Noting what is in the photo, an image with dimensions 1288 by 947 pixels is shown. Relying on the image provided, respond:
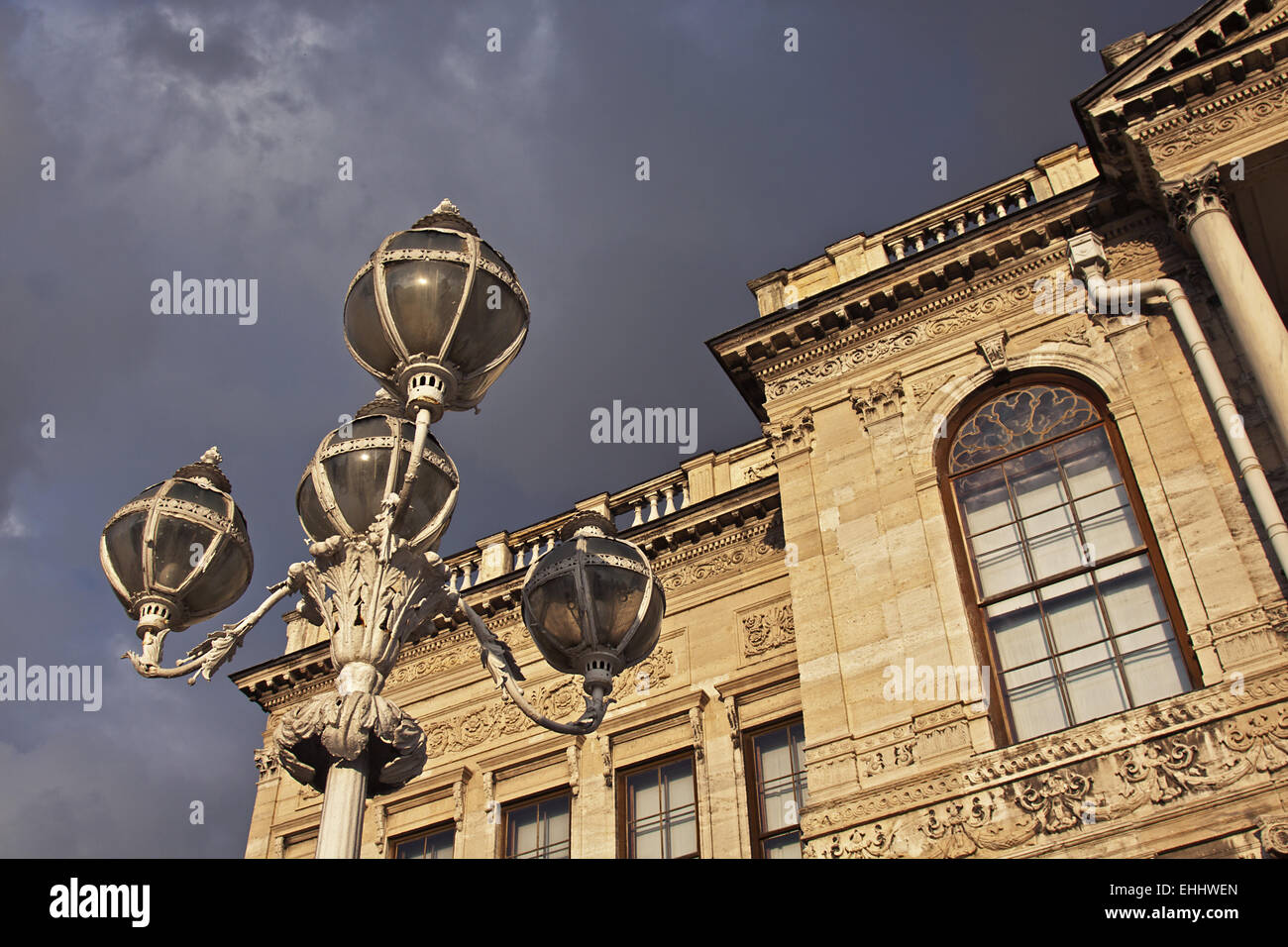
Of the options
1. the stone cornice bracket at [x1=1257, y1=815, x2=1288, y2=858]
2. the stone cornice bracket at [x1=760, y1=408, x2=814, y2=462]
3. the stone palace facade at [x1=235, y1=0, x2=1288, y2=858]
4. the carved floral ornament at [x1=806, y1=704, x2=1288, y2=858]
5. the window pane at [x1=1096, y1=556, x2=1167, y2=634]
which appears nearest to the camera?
the stone cornice bracket at [x1=1257, y1=815, x2=1288, y2=858]

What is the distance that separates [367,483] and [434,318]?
94 centimetres

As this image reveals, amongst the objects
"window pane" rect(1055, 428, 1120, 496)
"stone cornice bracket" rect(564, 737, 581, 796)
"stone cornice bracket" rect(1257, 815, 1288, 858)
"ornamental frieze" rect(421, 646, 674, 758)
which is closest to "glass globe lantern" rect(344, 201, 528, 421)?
"stone cornice bracket" rect(1257, 815, 1288, 858)

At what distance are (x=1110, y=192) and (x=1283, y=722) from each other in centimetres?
677

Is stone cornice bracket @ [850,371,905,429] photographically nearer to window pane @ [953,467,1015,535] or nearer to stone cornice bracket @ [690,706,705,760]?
window pane @ [953,467,1015,535]

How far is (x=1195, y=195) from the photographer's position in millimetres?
13398

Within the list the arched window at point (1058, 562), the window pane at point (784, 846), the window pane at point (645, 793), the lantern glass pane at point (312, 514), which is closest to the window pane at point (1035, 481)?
the arched window at point (1058, 562)

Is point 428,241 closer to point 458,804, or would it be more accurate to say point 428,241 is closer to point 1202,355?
point 1202,355

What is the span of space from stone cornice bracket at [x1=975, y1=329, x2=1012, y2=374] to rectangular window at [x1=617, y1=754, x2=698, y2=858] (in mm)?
6037

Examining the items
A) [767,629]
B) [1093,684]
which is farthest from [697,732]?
[1093,684]

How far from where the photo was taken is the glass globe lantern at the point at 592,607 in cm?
666

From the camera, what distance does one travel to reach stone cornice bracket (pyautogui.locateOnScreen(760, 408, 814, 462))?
15.5 meters
